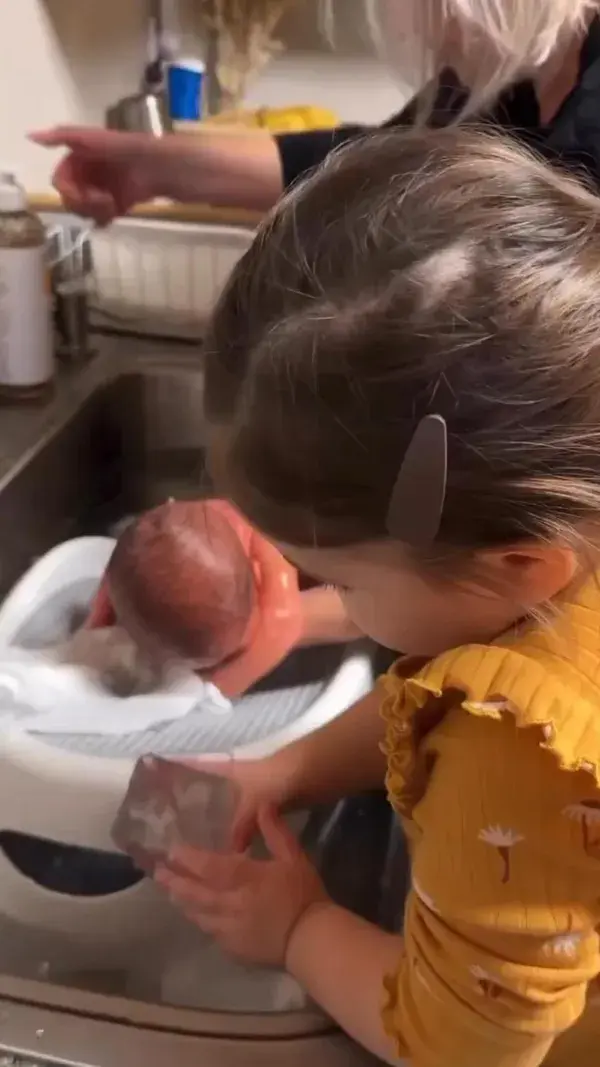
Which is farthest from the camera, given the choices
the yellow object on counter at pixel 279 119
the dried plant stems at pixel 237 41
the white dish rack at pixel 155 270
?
the dried plant stems at pixel 237 41

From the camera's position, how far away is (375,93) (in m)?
1.50

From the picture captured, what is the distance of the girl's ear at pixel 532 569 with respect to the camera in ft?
1.24

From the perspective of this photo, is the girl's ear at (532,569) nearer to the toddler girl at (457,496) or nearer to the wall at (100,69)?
the toddler girl at (457,496)

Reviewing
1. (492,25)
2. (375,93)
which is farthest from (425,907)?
(375,93)

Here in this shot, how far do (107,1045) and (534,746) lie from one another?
213 millimetres

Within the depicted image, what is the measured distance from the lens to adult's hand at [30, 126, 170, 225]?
77cm

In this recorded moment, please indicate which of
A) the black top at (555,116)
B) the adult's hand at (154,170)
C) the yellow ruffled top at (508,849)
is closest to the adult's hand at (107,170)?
the adult's hand at (154,170)

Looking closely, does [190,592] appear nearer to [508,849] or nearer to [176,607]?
[176,607]

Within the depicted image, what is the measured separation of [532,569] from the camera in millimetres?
393

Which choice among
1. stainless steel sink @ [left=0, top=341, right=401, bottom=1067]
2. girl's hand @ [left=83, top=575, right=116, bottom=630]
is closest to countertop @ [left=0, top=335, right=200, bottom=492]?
stainless steel sink @ [left=0, top=341, right=401, bottom=1067]

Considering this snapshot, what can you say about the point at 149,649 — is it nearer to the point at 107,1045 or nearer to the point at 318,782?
the point at 318,782

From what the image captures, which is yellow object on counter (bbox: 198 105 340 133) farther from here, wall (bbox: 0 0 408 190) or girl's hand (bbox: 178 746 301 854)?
girl's hand (bbox: 178 746 301 854)

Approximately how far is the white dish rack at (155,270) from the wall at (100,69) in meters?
0.14

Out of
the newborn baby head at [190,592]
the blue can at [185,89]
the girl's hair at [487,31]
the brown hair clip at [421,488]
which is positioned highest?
the girl's hair at [487,31]
